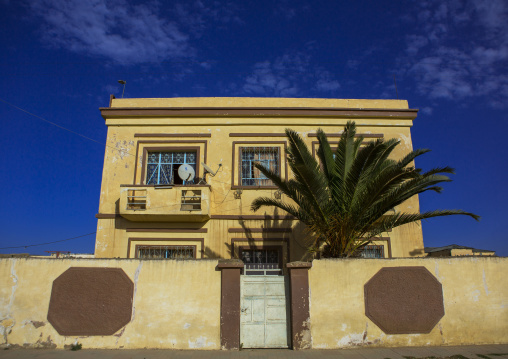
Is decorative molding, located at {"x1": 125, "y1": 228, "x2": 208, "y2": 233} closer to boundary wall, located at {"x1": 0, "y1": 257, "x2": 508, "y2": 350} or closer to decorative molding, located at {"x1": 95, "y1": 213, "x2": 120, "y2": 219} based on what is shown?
decorative molding, located at {"x1": 95, "y1": 213, "x2": 120, "y2": 219}

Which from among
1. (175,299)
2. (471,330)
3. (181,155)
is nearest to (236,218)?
(181,155)

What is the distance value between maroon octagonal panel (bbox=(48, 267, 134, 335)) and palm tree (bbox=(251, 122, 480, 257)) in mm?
4414

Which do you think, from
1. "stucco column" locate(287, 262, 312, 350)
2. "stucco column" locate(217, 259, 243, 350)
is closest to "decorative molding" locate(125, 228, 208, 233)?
"stucco column" locate(217, 259, 243, 350)

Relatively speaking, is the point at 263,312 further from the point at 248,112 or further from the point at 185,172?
the point at 248,112

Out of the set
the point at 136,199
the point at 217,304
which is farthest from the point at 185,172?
the point at 217,304

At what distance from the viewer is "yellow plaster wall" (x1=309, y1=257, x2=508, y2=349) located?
27.0 ft

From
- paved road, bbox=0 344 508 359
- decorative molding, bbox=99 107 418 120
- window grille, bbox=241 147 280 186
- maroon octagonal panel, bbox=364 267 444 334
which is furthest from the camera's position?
decorative molding, bbox=99 107 418 120

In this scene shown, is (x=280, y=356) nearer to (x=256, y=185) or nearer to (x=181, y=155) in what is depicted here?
(x=256, y=185)

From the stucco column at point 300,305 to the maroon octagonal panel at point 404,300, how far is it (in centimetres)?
134

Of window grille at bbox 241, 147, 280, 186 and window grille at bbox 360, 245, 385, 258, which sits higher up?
window grille at bbox 241, 147, 280, 186

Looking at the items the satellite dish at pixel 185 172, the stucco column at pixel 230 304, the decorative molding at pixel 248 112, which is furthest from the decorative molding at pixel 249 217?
Answer: the stucco column at pixel 230 304

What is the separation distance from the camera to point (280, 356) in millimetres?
7598

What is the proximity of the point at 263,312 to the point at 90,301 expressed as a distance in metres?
3.74

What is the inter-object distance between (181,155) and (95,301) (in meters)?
6.15
